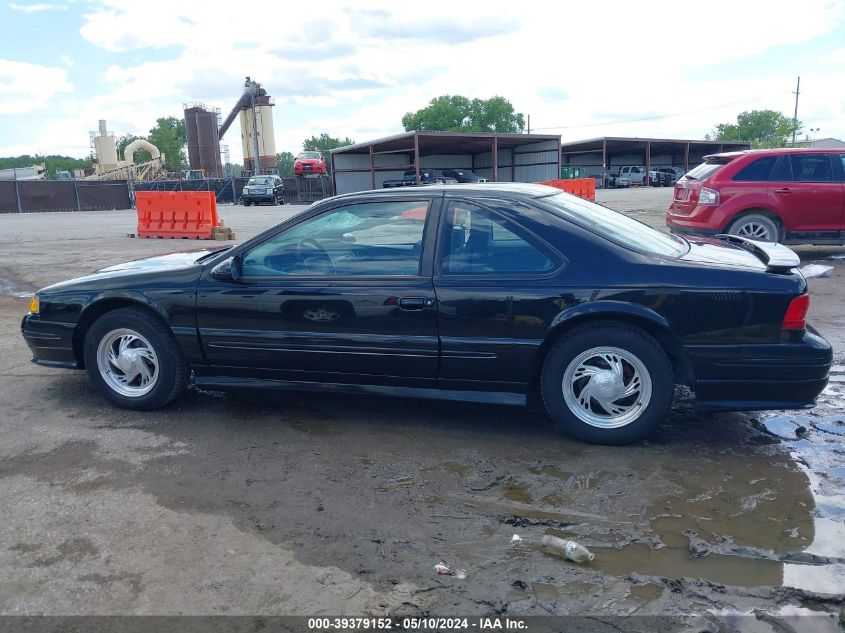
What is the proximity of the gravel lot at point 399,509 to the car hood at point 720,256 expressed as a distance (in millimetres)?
1037

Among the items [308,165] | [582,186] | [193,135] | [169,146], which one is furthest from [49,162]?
[582,186]

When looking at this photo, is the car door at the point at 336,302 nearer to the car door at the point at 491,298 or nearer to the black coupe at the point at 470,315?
the black coupe at the point at 470,315

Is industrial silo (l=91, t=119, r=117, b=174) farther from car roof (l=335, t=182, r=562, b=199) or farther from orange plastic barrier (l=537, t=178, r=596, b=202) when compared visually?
car roof (l=335, t=182, r=562, b=199)

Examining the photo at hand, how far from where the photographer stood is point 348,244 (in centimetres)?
448

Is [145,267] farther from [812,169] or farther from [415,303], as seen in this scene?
[812,169]

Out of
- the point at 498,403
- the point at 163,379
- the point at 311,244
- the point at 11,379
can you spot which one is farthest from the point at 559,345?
the point at 11,379

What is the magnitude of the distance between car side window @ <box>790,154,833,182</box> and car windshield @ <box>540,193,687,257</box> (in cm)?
622

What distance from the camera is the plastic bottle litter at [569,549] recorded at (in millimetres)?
2957

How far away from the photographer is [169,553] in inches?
121

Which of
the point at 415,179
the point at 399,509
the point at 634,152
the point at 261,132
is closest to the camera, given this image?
the point at 399,509

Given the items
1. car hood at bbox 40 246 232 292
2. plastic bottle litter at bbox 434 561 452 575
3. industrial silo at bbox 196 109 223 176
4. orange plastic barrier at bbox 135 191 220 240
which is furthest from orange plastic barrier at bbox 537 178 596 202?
industrial silo at bbox 196 109 223 176

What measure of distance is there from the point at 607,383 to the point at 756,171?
725 cm

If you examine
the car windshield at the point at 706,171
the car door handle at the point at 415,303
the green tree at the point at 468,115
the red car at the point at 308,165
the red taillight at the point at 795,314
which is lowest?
the red taillight at the point at 795,314

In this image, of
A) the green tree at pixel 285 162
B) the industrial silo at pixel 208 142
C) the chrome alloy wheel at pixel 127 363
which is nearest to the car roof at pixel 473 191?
the chrome alloy wheel at pixel 127 363
